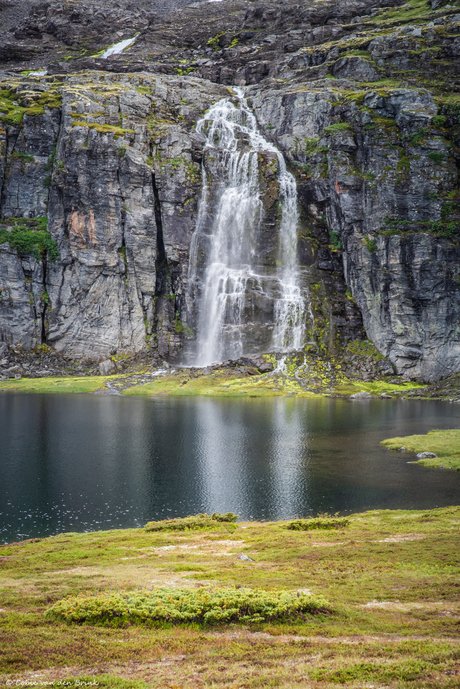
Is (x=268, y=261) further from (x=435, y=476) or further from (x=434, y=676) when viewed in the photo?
(x=434, y=676)

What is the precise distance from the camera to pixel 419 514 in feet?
89.3

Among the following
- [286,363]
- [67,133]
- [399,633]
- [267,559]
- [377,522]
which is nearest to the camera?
[399,633]

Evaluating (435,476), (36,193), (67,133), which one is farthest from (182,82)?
(435,476)

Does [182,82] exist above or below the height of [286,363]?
above

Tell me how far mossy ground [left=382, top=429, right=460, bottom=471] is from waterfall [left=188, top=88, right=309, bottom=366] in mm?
58047

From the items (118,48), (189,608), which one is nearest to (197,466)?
(189,608)

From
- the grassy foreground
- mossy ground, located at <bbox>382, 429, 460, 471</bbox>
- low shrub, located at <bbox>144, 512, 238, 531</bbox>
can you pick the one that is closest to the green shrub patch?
mossy ground, located at <bbox>382, 429, 460, 471</bbox>

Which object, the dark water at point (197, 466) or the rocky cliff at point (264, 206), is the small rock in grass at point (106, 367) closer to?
the rocky cliff at point (264, 206)

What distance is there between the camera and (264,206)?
11825cm

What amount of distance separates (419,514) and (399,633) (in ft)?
59.5

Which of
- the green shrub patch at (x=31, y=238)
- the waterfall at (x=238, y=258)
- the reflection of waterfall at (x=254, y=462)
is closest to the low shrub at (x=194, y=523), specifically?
the reflection of waterfall at (x=254, y=462)

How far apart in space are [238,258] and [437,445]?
7807cm

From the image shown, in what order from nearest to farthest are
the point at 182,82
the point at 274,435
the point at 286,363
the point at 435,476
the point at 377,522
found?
the point at 377,522 < the point at 435,476 < the point at 274,435 < the point at 286,363 < the point at 182,82

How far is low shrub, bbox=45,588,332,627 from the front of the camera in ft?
39.7
